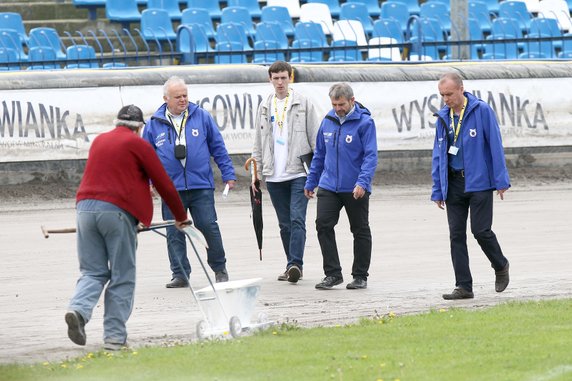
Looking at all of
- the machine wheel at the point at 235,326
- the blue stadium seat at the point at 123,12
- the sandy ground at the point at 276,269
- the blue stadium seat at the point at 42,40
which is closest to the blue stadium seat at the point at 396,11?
the blue stadium seat at the point at 123,12

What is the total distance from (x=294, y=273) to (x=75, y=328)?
3.68m

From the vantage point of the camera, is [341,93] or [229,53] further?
[229,53]

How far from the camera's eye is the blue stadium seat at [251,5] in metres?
27.1

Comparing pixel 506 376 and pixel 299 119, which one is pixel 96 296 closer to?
pixel 506 376

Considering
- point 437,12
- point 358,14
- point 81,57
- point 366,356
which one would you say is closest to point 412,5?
point 437,12

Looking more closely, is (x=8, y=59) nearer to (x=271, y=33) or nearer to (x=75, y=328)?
(x=271, y=33)

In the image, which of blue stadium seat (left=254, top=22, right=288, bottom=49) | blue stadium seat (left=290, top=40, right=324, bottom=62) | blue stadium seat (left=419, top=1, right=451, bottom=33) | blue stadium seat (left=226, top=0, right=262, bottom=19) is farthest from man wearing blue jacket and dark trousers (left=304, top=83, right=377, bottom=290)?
blue stadium seat (left=419, top=1, right=451, bottom=33)

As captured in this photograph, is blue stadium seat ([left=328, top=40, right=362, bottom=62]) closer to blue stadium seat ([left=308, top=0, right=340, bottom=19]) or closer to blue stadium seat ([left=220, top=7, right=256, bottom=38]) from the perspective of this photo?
blue stadium seat ([left=220, top=7, right=256, bottom=38])

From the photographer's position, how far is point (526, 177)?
20.9m

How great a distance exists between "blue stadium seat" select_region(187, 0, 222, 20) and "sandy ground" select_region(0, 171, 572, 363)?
8.31 metres

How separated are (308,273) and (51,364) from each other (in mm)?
4916

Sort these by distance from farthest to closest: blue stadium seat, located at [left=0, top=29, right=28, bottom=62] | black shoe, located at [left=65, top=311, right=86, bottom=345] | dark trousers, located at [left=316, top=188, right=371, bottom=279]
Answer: blue stadium seat, located at [left=0, top=29, right=28, bottom=62] < dark trousers, located at [left=316, top=188, right=371, bottom=279] < black shoe, located at [left=65, top=311, right=86, bottom=345]

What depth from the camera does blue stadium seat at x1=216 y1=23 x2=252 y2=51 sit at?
23969mm

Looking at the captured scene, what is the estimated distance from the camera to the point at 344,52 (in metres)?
23.8
